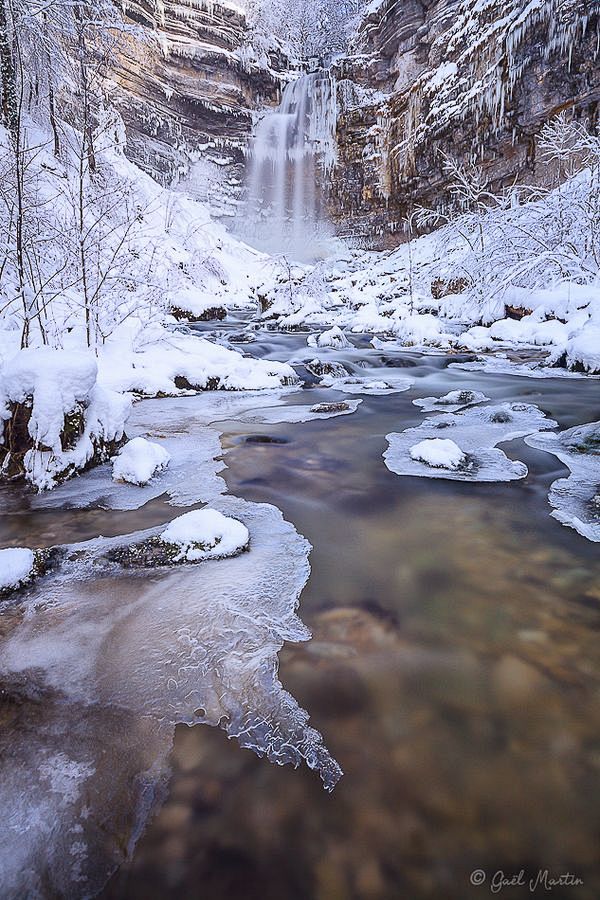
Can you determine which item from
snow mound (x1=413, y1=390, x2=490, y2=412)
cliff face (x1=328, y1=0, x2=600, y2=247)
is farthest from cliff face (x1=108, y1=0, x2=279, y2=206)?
snow mound (x1=413, y1=390, x2=490, y2=412)

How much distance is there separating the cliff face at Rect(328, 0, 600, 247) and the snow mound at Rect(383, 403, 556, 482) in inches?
746

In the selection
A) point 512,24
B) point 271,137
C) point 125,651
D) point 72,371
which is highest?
point 271,137

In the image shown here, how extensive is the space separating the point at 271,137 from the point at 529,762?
40.9 m

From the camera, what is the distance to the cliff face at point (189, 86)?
93.6 ft

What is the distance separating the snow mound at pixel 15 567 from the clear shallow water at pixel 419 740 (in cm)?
96

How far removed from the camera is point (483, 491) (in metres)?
2.60

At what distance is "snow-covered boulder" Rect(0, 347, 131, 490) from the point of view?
264 cm

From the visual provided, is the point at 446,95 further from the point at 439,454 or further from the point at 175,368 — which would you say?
the point at 439,454

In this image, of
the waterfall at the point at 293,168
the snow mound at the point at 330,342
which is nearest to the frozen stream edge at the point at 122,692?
the snow mound at the point at 330,342

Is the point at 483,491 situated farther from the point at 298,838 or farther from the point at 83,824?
the point at 83,824

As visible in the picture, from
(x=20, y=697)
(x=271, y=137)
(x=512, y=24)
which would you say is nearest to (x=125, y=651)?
(x=20, y=697)

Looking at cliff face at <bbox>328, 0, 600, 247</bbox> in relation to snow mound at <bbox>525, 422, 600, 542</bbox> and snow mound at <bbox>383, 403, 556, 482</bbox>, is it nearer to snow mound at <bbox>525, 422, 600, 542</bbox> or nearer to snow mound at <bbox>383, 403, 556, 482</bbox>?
snow mound at <bbox>383, 403, 556, 482</bbox>

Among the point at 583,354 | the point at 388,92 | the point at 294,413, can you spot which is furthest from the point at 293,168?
the point at 294,413

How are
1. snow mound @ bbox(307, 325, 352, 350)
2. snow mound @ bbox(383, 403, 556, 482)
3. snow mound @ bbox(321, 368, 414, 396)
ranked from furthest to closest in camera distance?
snow mound @ bbox(307, 325, 352, 350)
snow mound @ bbox(321, 368, 414, 396)
snow mound @ bbox(383, 403, 556, 482)
